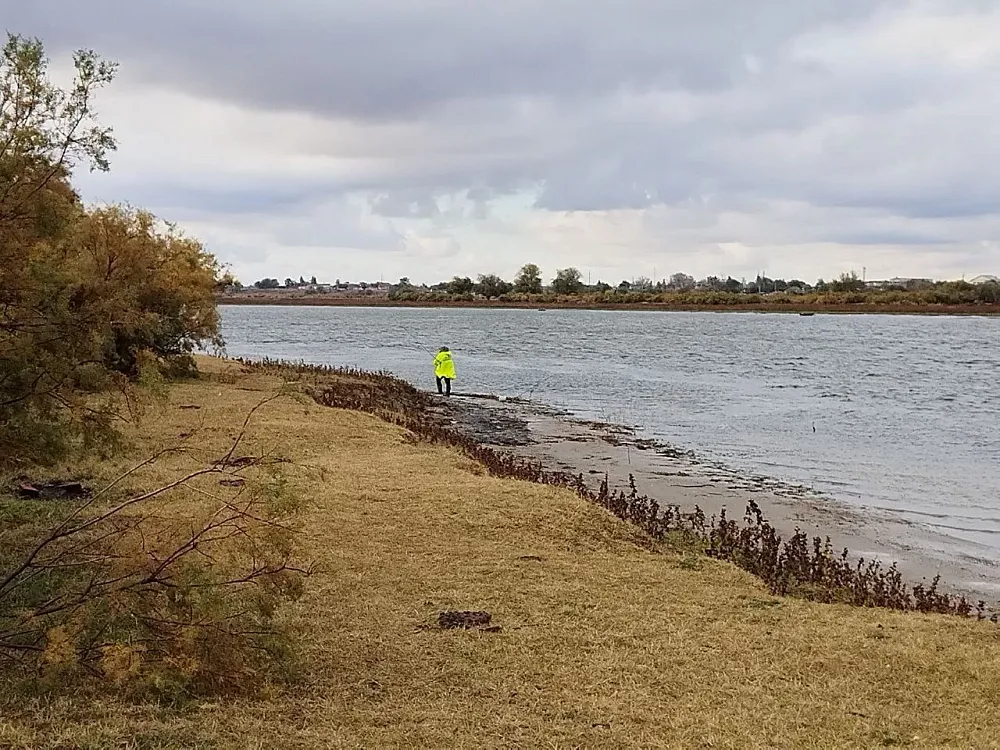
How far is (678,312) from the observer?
12812 cm

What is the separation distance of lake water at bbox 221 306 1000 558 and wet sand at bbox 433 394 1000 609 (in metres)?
0.61

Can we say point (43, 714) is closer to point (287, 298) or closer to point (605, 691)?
point (605, 691)

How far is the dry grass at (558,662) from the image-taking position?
17.5 ft

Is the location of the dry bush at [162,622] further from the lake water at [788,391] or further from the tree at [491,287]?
the tree at [491,287]

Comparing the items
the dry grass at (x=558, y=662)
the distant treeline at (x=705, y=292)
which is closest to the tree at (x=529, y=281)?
the distant treeline at (x=705, y=292)

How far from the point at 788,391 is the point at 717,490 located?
1932cm

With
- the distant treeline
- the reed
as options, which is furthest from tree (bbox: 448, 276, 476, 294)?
the reed

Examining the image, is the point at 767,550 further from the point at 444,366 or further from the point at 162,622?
the point at 444,366

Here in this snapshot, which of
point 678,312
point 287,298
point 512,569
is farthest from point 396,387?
point 287,298

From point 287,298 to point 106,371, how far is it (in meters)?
194

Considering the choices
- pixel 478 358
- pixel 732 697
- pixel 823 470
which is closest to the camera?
pixel 732 697

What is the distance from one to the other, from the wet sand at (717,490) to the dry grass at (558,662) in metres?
3.52

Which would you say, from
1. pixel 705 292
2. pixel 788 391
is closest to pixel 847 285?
pixel 705 292

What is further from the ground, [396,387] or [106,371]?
[106,371]
